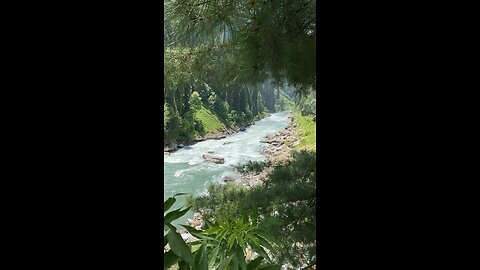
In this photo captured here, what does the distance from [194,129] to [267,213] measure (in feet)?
2.49

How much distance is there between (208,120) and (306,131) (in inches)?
15.1

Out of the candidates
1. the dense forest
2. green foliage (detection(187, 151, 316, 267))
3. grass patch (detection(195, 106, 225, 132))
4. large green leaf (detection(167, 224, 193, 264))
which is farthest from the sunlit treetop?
large green leaf (detection(167, 224, 193, 264))

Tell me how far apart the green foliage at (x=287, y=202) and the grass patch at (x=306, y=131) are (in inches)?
2.5

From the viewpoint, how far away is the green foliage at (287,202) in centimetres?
178

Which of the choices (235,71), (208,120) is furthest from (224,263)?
(235,71)

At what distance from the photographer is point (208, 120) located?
1439 millimetres

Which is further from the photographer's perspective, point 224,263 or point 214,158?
point 214,158

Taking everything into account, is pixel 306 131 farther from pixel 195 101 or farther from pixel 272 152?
pixel 195 101

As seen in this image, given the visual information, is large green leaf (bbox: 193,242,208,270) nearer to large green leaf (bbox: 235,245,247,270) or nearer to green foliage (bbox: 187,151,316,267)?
large green leaf (bbox: 235,245,247,270)

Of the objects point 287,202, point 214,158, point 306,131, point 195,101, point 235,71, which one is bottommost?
point 287,202

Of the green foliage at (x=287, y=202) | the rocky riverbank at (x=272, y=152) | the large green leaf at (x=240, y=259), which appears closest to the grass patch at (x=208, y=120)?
the rocky riverbank at (x=272, y=152)

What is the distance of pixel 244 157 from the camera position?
1635 millimetres

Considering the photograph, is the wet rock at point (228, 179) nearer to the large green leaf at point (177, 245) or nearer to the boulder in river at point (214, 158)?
the boulder in river at point (214, 158)
